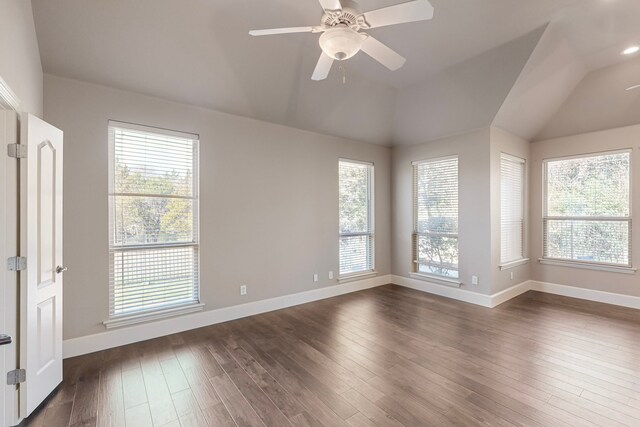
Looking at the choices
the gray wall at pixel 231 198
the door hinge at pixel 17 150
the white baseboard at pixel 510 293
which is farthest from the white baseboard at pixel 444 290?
the door hinge at pixel 17 150

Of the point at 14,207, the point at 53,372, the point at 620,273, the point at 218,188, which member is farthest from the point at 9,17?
the point at 620,273

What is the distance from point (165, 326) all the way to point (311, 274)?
6.97 ft

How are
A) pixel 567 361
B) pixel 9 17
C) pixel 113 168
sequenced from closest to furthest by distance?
pixel 9 17 < pixel 567 361 < pixel 113 168

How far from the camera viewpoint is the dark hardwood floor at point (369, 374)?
2004 millimetres

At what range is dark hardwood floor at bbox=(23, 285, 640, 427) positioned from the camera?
2.00 metres

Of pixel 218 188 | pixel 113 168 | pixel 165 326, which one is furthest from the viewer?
pixel 218 188

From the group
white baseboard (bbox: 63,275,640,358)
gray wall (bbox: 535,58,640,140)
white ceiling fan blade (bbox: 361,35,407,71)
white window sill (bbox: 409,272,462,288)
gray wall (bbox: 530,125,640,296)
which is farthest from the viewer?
white window sill (bbox: 409,272,462,288)

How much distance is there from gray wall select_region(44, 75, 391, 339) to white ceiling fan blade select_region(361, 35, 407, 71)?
87.5 inches

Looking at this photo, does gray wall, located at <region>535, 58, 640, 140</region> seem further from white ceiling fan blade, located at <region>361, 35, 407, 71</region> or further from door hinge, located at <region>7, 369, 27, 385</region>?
door hinge, located at <region>7, 369, 27, 385</region>

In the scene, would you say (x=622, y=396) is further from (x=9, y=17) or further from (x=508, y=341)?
(x=9, y=17)

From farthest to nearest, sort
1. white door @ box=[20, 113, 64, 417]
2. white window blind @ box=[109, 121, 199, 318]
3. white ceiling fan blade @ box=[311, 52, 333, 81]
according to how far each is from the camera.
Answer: white window blind @ box=[109, 121, 199, 318]
white ceiling fan blade @ box=[311, 52, 333, 81]
white door @ box=[20, 113, 64, 417]

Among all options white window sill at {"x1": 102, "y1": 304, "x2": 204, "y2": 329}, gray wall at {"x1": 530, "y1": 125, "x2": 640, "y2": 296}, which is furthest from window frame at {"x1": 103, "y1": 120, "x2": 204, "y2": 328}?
gray wall at {"x1": 530, "y1": 125, "x2": 640, "y2": 296}

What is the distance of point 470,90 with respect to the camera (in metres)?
3.90

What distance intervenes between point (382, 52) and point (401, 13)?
1.38 feet
